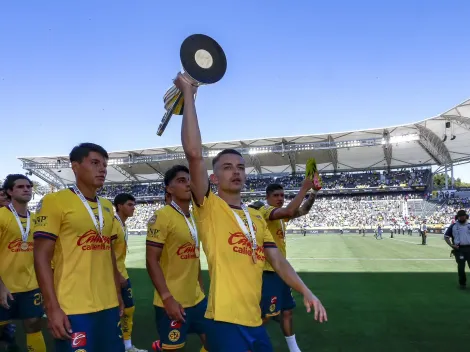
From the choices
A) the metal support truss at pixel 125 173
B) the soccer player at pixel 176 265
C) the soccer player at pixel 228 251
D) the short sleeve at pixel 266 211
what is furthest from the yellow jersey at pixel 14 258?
the metal support truss at pixel 125 173

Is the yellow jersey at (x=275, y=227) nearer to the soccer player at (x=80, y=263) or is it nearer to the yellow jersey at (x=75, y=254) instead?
the soccer player at (x=80, y=263)

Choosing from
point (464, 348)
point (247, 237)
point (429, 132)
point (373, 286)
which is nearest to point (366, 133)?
point (429, 132)

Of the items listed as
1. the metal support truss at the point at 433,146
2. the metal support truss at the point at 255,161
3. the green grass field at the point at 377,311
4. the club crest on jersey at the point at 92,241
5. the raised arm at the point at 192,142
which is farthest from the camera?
the metal support truss at the point at 255,161

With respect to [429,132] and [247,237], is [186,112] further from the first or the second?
[429,132]

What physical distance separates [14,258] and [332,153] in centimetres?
5396

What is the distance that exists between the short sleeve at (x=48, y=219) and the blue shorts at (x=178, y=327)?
1.35m

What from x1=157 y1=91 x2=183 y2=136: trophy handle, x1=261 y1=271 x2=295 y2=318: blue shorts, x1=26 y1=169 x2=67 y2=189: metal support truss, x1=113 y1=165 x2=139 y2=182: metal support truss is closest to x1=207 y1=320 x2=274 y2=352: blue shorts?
x1=157 y1=91 x2=183 y2=136: trophy handle

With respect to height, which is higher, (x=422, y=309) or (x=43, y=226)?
(x=43, y=226)

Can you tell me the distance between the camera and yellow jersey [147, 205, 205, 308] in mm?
3973

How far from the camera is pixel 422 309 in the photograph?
314 inches

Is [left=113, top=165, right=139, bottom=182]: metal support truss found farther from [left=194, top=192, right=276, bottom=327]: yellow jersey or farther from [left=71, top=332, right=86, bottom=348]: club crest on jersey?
[left=194, top=192, right=276, bottom=327]: yellow jersey

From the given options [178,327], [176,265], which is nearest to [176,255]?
[176,265]

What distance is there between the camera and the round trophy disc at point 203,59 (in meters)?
2.66

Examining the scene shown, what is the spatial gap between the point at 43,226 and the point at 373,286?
957 centimetres
